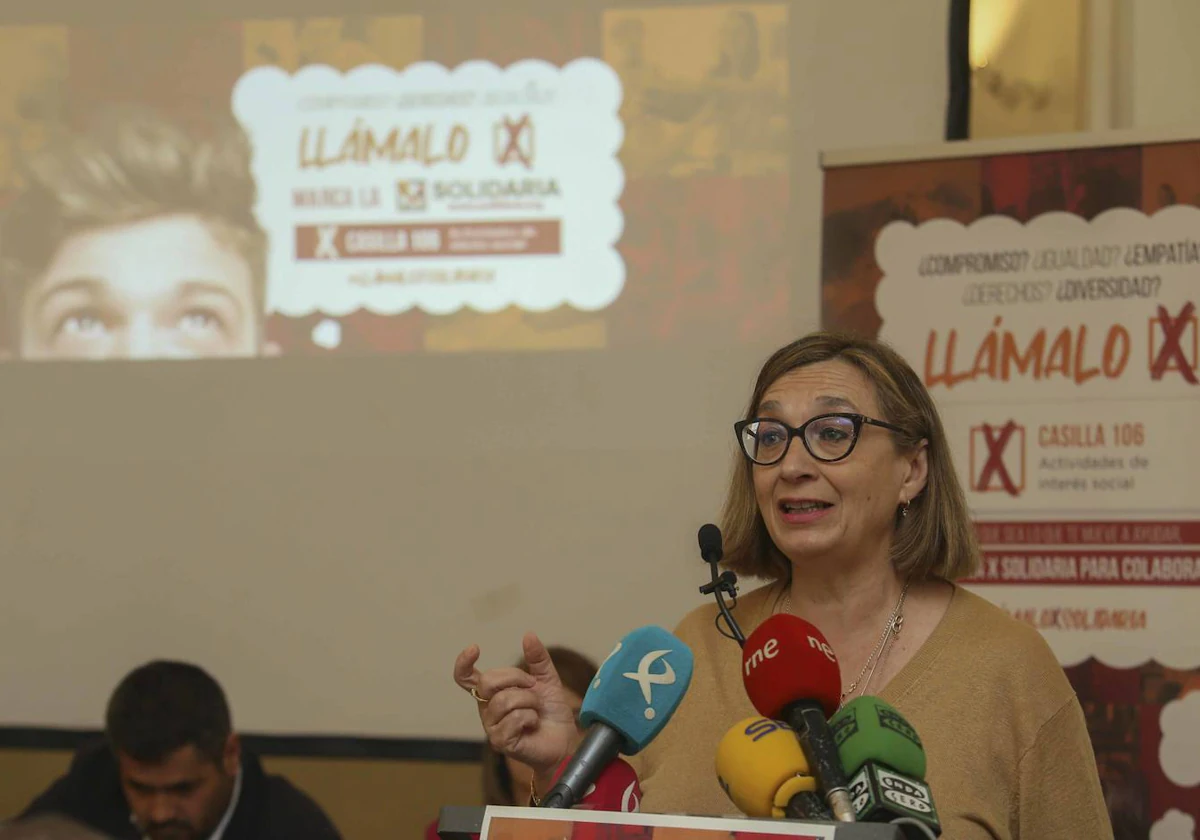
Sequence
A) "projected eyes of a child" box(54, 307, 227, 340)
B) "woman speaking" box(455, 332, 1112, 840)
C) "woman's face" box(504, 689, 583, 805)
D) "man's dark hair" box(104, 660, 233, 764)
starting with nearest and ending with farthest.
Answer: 1. "woman speaking" box(455, 332, 1112, 840)
2. "woman's face" box(504, 689, 583, 805)
3. "man's dark hair" box(104, 660, 233, 764)
4. "projected eyes of a child" box(54, 307, 227, 340)

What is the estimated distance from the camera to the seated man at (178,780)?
3355 mm

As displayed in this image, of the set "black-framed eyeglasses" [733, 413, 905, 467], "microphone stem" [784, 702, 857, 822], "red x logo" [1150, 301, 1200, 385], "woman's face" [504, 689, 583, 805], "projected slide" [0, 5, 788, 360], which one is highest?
"projected slide" [0, 5, 788, 360]

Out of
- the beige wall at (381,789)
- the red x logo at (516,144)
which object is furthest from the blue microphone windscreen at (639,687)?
the red x logo at (516,144)

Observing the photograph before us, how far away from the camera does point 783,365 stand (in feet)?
6.83

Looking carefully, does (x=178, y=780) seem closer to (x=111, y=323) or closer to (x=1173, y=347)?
(x=111, y=323)

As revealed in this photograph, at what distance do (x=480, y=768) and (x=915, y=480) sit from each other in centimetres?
197

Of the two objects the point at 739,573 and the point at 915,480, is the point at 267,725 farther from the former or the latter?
the point at 915,480

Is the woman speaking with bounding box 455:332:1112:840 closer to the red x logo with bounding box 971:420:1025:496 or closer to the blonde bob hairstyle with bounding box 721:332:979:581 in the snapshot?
the blonde bob hairstyle with bounding box 721:332:979:581

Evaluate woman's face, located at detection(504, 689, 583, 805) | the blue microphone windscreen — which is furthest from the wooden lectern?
woman's face, located at detection(504, 689, 583, 805)

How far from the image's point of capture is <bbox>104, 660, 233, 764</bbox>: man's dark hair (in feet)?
11.0

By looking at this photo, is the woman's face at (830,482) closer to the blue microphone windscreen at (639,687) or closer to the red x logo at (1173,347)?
the blue microphone windscreen at (639,687)

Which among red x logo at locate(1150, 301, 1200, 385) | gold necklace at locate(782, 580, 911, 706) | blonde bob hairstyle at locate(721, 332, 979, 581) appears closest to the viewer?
gold necklace at locate(782, 580, 911, 706)

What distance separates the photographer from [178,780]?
3361mm

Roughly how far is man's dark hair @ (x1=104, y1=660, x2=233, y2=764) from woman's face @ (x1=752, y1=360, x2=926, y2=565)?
1.94 metres
